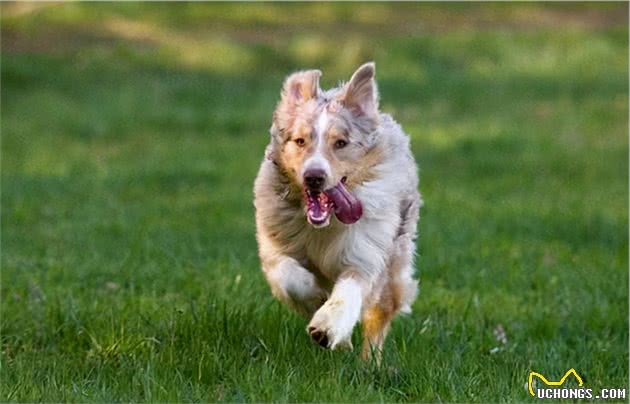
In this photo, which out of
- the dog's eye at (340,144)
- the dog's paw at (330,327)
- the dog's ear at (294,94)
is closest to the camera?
the dog's paw at (330,327)

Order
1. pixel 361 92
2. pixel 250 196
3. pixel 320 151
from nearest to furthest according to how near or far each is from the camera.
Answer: pixel 320 151 < pixel 361 92 < pixel 250 196

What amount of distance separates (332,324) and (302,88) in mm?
1344

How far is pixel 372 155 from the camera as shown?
272 inches

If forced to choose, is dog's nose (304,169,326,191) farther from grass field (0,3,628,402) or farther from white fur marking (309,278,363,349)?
grass field (0,3,628,402)

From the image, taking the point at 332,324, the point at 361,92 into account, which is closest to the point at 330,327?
the point at 332,324

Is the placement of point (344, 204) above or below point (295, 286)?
above

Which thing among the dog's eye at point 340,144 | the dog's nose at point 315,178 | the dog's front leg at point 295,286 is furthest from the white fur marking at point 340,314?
the dog's eye at point 340,144

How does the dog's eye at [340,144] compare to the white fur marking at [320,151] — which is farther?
the dog's eye at [340,144]

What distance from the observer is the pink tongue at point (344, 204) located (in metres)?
6.61

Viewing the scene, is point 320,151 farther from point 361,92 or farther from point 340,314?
point 340,314

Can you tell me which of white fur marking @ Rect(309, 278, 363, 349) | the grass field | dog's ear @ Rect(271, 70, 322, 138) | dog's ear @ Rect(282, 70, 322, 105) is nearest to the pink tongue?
white fur marking @ Rect(309, 278, 363, 349)

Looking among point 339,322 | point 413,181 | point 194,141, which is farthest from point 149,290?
point 194,141

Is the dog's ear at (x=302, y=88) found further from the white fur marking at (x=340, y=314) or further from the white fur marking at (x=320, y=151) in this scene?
the white fur marking at (x=340, y=314)

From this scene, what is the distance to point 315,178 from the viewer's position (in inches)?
249
